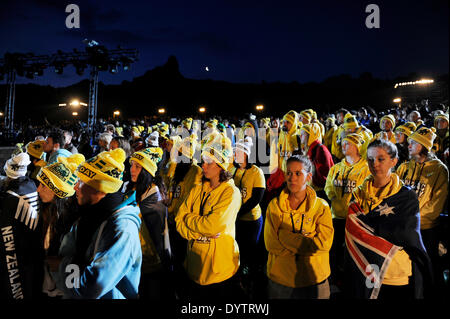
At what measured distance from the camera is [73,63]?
58.6 ft

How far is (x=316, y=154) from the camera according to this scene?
5922 millimetres

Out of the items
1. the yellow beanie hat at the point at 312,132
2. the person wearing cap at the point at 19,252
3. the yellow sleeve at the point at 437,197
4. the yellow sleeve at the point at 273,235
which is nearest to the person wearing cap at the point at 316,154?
the yellow beanie hat at the point at 312,132

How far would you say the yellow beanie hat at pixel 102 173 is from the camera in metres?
2.22

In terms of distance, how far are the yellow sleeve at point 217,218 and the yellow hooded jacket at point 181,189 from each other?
1.59 m

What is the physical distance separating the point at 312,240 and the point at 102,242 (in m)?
1.83

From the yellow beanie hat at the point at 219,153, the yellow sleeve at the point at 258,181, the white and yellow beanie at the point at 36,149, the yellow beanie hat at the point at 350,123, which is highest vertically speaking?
the yellow beanie hat at the point at 350,123

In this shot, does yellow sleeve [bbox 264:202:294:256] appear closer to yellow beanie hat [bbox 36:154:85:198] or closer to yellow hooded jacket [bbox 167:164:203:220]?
yellow hooded jacket [bbox 167:164:203:220]

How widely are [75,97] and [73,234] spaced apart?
73918 millimetres

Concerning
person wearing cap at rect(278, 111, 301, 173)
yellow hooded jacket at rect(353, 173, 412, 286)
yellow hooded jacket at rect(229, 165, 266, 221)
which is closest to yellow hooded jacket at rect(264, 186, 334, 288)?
yellow hooded jacket at rect(353, 173, 412, 286)

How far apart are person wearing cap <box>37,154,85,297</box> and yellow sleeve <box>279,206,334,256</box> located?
2.09 m

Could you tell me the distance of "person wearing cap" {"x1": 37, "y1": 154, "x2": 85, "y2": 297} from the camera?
2715 mm

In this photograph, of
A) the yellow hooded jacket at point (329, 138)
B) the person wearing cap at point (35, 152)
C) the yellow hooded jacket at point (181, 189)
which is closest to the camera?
the yellow hooded jacket at point (181, 189)

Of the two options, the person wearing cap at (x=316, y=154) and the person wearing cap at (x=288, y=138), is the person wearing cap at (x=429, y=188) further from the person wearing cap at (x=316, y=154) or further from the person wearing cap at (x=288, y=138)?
the person wearing cap at (x=288, y=138)
